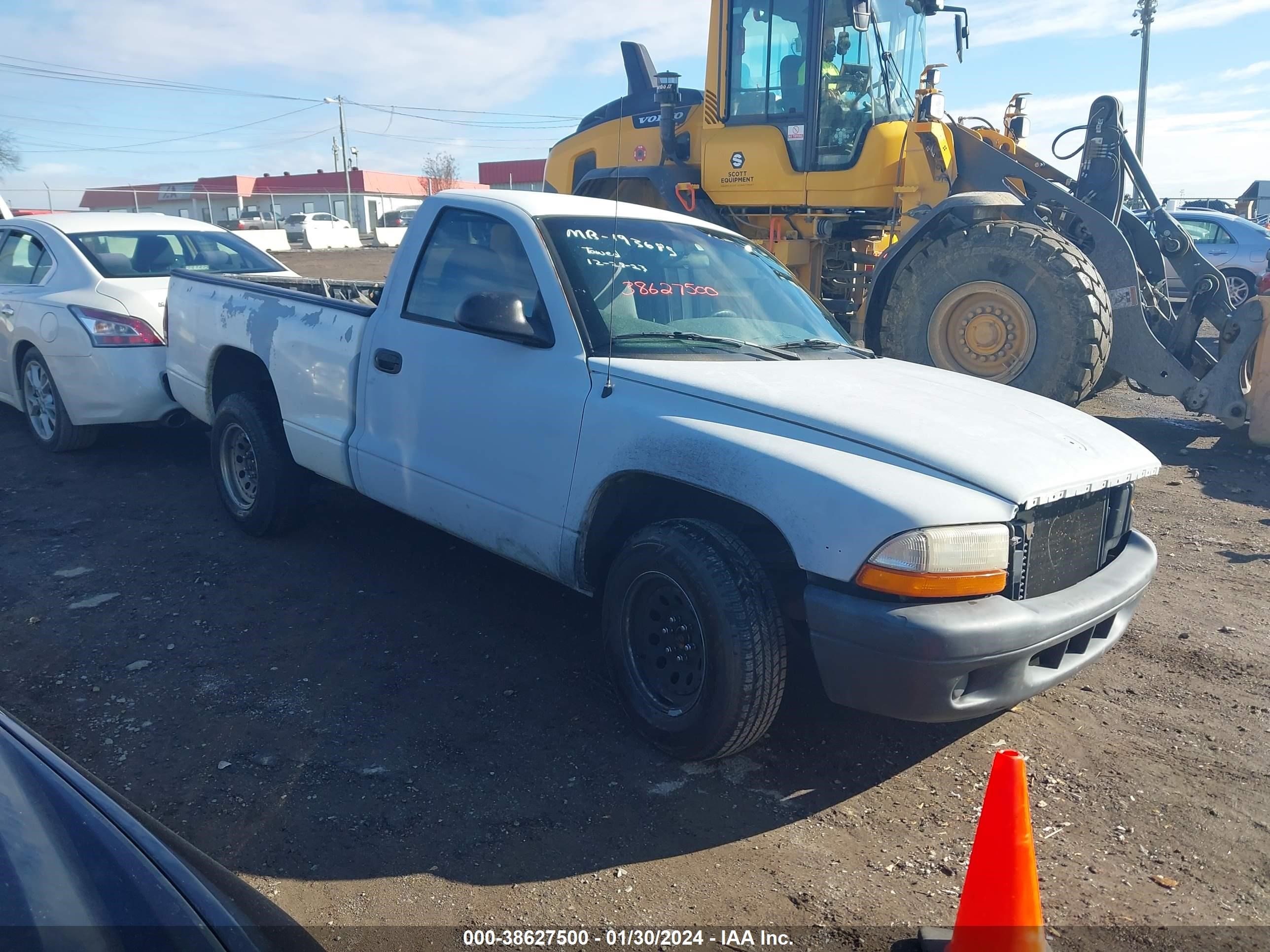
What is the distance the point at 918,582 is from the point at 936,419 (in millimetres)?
740

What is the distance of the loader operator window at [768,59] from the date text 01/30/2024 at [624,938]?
805 centimetres

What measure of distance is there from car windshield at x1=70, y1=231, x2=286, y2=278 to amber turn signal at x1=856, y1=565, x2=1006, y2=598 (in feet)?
18.9

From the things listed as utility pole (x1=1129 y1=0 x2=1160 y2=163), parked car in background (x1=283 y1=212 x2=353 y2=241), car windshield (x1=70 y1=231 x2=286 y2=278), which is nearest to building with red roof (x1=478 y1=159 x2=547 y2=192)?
parked car in background (x1=283 y1=212 x2=353 y2=241)

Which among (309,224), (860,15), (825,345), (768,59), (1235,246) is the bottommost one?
Result: (825,345)

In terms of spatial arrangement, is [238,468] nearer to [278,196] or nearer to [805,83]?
[805,83]

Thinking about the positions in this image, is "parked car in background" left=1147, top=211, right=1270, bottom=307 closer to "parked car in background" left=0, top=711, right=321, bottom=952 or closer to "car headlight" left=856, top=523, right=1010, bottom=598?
"car headlight" left=856, top=523, right=1010, bottom=598

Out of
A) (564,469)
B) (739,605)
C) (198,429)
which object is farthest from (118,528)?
(739,605)

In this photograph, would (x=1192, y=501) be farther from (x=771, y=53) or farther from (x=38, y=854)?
(x=38, y=854)

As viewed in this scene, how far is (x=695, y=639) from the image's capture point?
10.4 feet

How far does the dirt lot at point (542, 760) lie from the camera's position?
8.73 feet

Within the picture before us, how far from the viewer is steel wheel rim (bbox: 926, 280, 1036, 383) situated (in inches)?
298

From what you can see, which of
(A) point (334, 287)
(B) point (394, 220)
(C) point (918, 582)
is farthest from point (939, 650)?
(B) point (394, 220)

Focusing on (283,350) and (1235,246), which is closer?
(283,350)

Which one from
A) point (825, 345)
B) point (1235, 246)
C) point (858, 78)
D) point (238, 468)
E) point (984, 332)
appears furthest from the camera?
point (1235, 246)
